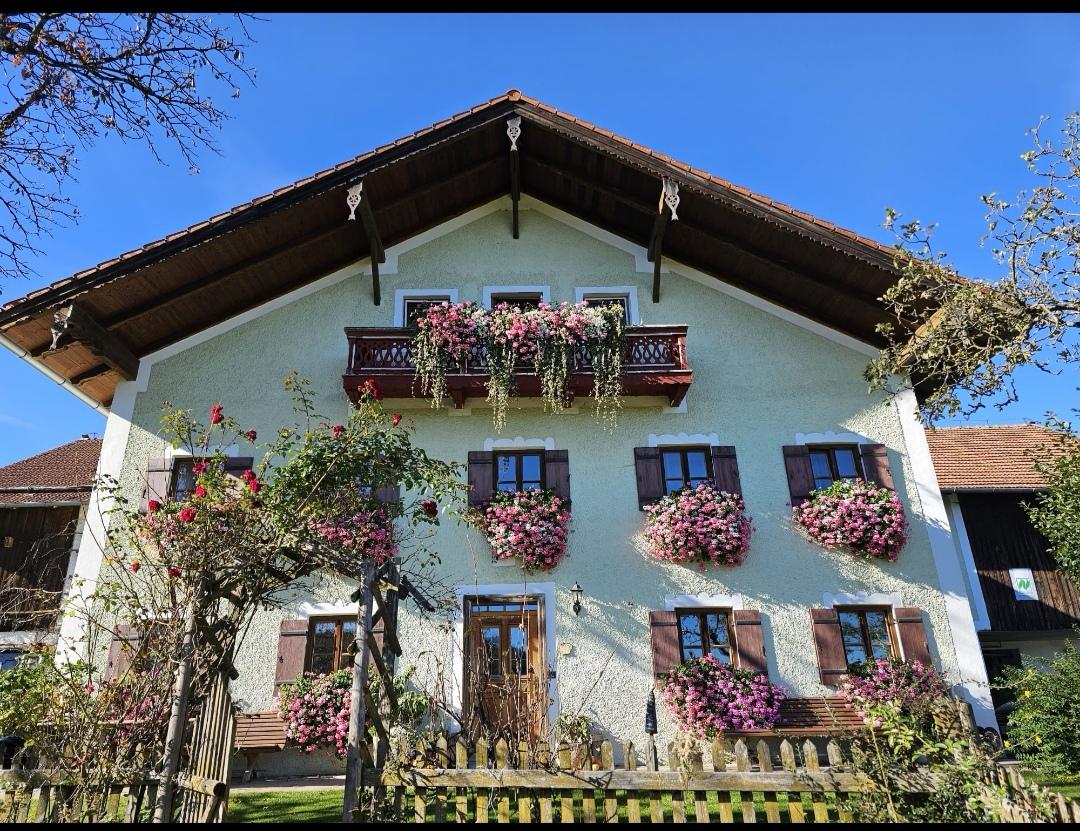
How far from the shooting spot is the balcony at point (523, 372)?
33.9 ft

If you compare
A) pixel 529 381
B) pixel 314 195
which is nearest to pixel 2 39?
pixel 314 195

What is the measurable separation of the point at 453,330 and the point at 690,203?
390 centimetres

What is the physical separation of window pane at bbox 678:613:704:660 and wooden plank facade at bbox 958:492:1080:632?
241 inches

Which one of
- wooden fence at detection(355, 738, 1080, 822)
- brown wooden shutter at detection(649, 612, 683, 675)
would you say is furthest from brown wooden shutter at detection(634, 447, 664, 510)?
wooden fence at detection(355, 738, 1080, 822)

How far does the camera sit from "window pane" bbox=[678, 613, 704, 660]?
962cm

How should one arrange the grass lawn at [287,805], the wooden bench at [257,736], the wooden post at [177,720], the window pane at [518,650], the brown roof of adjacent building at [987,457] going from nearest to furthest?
the wooden post at [177,720] → the grass lawn at [287,805] → the wooden bench at [257,736] → the window pane at [518,650] → the brown roof of adjacent building at [987,457]

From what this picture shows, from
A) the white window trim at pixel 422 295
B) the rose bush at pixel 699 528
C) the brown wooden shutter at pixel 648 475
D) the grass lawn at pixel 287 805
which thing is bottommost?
the grass lawn at pixel 287 805

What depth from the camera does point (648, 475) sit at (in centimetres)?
1042

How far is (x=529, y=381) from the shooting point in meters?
10.4

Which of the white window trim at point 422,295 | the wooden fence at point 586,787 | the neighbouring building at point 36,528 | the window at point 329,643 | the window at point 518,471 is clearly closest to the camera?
the wooden fence at point 586,787

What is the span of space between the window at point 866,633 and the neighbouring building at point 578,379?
0.03 meters

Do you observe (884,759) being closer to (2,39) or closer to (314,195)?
(2,39)

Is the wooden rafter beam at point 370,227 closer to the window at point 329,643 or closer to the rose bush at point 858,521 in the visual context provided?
the window at point 329,643

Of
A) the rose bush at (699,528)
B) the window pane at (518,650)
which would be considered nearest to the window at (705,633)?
the rose bush at (699,528)
